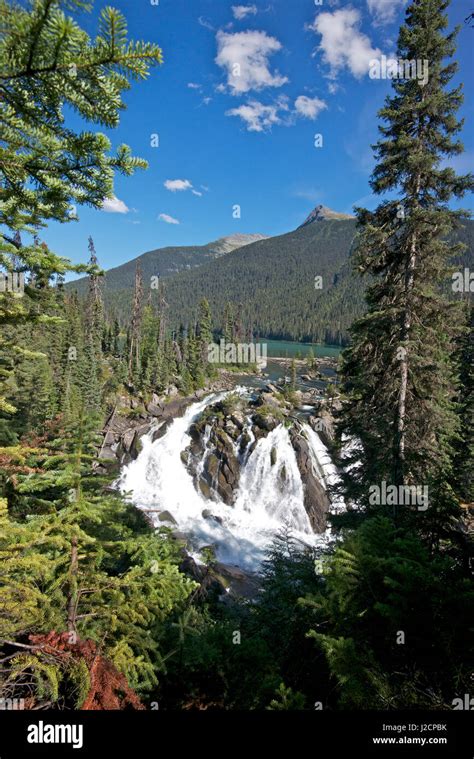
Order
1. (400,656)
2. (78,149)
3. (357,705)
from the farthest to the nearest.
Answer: (400,656) < (357,705) < (78,149)

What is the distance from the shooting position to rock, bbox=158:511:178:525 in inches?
869

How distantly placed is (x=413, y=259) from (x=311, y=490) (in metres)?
17.8

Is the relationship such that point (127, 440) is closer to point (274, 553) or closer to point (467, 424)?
point (274, 553)

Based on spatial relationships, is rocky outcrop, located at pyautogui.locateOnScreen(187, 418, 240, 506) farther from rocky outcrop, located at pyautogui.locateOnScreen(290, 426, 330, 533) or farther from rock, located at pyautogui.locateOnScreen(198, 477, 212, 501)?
rocky outcrop, located at pyautogui.locateOnScreen(290, 426, 330, 533)

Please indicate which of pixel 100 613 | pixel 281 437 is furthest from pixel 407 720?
pixel 281 437

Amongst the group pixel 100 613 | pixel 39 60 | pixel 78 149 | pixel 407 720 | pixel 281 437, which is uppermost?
pixel 39 60

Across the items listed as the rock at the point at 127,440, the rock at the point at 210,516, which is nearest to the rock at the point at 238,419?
the rock at the point at 210,516

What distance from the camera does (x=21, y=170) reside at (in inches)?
110

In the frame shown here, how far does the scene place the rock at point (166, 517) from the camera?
22.1m

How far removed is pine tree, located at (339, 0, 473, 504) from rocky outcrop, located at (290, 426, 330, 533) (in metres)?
13.3

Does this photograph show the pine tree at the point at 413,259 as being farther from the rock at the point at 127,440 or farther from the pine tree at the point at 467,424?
the rock at the point at 127,440

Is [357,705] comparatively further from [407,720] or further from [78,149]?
[78,149]

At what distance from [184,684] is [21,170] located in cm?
632

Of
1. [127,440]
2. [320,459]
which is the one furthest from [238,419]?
[127,440]
